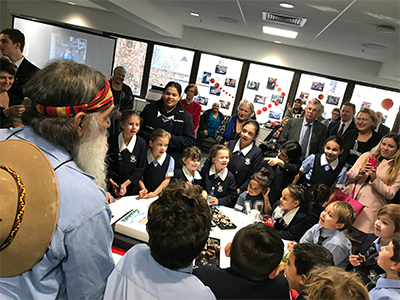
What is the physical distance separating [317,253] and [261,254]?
56cm

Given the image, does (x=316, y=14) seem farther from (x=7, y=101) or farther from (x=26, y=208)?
(x=26, y=208)

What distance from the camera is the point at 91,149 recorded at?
972 mm

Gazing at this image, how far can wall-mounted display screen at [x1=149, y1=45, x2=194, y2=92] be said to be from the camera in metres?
7.24

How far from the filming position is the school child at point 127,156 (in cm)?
267

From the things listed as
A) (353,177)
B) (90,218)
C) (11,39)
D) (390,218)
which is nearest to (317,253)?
(390,218)

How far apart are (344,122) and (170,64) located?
15.0ft

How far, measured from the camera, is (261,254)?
118 cm

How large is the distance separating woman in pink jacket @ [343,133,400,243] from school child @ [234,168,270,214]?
86cm

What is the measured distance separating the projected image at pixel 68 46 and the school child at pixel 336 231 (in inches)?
255

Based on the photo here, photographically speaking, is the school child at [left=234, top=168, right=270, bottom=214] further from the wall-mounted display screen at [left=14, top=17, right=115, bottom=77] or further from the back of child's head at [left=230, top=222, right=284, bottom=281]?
the wall-mounted display screen at [left=14, top=17, right=115, bottom=77]

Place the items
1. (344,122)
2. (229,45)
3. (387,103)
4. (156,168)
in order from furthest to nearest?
1. (229,45)
2. (387,103)
3. (344,122)
4. (156,168)

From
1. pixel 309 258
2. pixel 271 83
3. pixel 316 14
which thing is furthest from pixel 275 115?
pixel 309 258

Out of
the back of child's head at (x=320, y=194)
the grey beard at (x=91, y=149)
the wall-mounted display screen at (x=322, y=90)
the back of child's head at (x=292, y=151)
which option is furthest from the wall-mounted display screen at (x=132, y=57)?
the grey beard at (x=91, y=149)

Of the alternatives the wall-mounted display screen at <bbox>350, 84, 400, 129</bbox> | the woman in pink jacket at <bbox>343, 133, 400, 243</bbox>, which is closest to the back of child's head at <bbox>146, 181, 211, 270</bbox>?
the woman in pink jacket at <bbox>343, 133, 400, 243</bbox>
